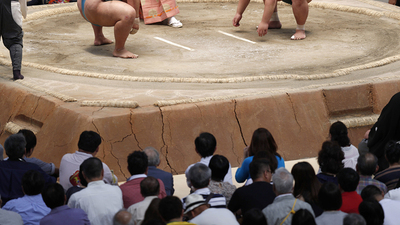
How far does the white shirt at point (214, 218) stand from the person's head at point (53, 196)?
526mm

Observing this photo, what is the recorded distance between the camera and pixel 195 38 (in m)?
5.39

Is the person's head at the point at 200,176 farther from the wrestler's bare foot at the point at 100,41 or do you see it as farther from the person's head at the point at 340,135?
the wrestler's bare foot at the point at 100,41

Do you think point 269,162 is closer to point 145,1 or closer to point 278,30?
point 278,30

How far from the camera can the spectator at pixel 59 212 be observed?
1.90 metres

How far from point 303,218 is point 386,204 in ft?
1.64

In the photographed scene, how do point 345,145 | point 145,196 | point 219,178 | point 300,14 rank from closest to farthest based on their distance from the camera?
point 145,196 < point 219,178 < point 345,145 < point 300,14

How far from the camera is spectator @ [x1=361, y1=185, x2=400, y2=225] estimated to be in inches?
77.5

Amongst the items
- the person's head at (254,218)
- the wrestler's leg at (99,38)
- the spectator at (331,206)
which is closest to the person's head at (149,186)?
the person's head at (254,218)

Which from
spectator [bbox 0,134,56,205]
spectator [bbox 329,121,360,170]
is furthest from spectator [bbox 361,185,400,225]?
spectator [bbox 0,134,56,205]

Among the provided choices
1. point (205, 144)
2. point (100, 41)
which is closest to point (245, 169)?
point (205, 144)

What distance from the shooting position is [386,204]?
2016 mm

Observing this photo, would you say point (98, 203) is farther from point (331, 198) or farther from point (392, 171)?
point (392, 171)

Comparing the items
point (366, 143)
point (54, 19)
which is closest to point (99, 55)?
point (54, 19)

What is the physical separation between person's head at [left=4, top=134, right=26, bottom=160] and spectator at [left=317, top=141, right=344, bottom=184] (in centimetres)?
143
